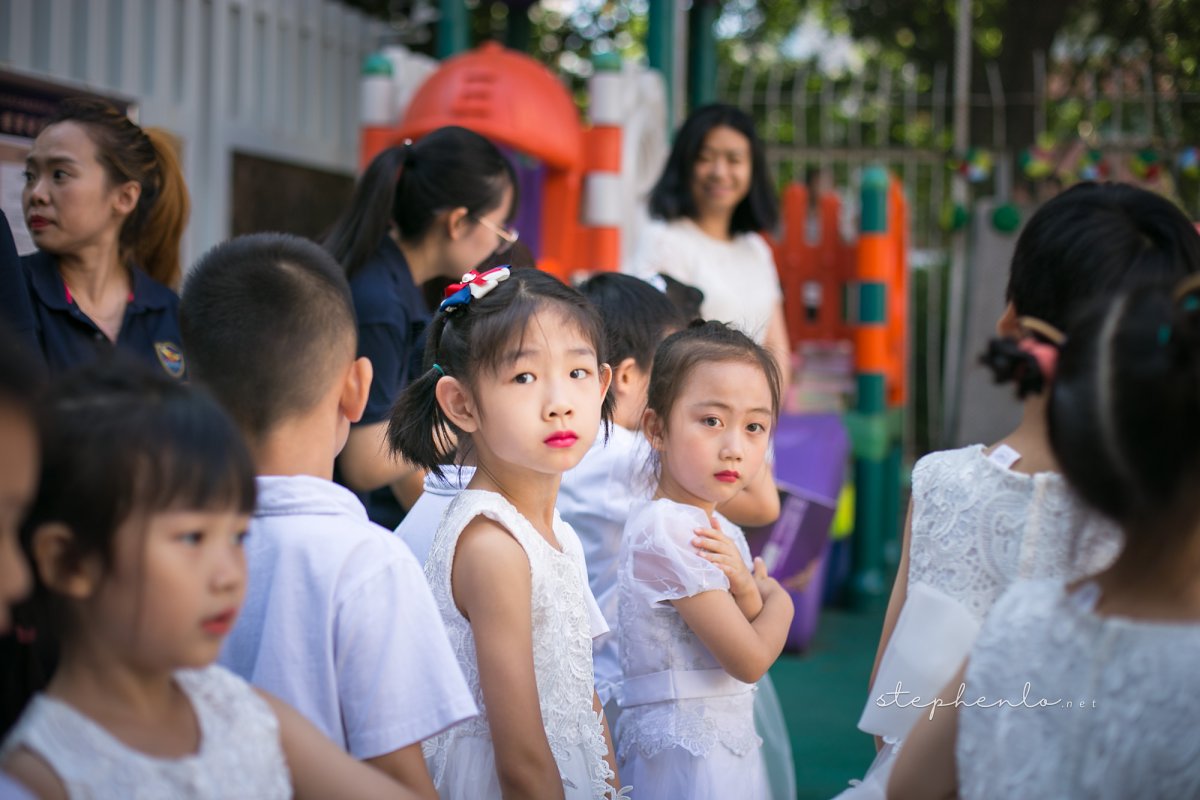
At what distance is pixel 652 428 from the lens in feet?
7.48

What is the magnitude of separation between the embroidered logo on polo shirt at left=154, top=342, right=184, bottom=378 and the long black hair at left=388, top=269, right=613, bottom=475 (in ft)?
2.90

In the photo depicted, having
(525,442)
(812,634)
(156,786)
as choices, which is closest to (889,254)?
(812,634)

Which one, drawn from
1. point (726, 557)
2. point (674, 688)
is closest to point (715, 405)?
point (726, 557)

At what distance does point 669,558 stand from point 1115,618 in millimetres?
879

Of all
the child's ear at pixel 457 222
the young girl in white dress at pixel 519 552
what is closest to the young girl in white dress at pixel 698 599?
the young girl in white dress at pixel 519 552

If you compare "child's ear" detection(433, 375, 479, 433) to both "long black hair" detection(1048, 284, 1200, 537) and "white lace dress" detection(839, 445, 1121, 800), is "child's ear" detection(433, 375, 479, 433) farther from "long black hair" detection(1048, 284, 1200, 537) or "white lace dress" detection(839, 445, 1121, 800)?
"long black hair" detection(1048, 284, 1200, 537)

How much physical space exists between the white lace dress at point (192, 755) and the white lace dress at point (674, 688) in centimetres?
93

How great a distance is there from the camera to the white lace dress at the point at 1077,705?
130 centimetres

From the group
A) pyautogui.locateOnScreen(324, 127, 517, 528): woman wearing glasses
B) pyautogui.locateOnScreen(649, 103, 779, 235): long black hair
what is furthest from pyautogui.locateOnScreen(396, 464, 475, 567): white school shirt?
pyautogui.locateOnScreen(649, 103, 779, 235): long black hair

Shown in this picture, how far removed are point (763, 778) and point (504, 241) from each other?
4.39 ft

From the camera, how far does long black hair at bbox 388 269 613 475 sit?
192 cm

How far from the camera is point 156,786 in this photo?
1185 millimetres

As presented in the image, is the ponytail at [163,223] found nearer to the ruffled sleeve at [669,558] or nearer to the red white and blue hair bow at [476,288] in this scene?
the red white and blue hair bow at [476,288]

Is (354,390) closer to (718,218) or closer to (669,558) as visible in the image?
(669,558)
